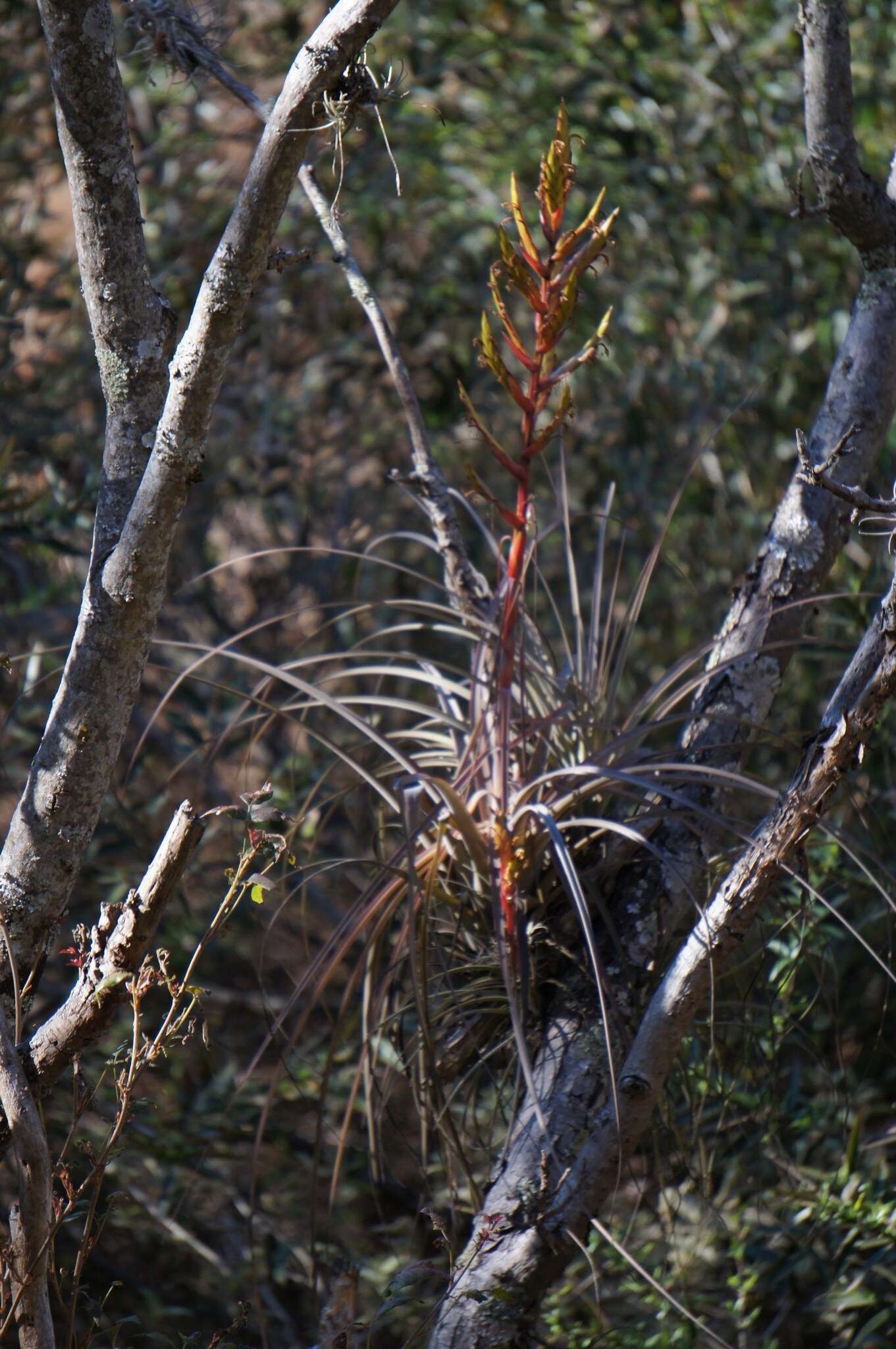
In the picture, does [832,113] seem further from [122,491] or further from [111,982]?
[111,982]

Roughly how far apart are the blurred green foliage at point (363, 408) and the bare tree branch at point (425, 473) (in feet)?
2.40

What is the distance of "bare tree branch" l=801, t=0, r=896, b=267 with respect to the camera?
38.5 inches

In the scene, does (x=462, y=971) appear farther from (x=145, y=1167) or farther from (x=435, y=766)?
(x=145, y=1167)

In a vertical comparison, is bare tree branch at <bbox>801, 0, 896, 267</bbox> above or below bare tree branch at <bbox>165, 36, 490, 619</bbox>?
above

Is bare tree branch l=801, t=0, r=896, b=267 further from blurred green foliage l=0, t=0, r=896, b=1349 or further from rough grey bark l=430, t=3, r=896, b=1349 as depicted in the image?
blurred green foliage l=0, t=0, r=896, b=1349

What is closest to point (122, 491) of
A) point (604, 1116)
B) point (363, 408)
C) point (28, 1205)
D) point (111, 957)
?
point (111, 957)

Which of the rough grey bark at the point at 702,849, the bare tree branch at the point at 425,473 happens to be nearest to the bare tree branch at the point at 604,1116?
the rough grey bark at the point at 702,849

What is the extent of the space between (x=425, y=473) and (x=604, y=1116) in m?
0.60

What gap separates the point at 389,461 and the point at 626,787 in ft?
5.13

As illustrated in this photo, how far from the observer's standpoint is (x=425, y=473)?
110cm

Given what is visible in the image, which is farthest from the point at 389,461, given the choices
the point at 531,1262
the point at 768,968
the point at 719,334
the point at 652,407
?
the point at 531,1262

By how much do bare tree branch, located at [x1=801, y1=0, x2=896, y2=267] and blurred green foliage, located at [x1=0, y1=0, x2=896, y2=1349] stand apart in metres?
0.78

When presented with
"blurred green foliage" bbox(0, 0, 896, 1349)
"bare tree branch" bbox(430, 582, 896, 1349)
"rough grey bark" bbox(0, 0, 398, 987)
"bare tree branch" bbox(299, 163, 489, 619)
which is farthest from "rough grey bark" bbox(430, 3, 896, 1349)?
"blurred green foliage" bbox(0, 0, 896, 1349)

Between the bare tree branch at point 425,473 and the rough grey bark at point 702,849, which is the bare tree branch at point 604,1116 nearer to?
the rough grey bark at point 702,849
